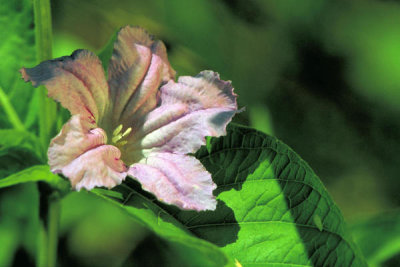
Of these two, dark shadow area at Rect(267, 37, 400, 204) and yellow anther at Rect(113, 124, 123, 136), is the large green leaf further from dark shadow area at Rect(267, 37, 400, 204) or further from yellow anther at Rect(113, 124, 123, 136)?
dark shadow area at Rect(267, 37, 400, 204)

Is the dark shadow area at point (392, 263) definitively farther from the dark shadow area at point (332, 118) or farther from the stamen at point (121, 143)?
the stamen at point (121, 143)

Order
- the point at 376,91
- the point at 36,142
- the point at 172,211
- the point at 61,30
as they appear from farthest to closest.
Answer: the point at 376,91 < the point at 61,30 < the point at 36,142 < the point at 172,211

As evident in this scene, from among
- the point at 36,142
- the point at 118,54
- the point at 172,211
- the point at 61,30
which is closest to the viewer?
the point at 172,211

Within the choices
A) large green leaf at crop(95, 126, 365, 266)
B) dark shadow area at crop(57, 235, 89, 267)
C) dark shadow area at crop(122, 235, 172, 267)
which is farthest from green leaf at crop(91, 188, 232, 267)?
dark shadow area at crop(57, 235, 89, 267)

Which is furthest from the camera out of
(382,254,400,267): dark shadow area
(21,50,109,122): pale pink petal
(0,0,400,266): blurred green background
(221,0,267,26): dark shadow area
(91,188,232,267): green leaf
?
(221,0,267,26): dark shadow area

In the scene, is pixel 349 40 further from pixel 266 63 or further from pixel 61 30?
pixel 61 30

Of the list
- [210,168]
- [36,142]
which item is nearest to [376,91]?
[210,168]

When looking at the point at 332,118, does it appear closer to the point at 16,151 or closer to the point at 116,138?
the point at 116,138

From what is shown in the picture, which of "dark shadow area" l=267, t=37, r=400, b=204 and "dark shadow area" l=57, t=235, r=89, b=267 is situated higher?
"dark shadow area" l=267, t=37, r=400, b=204
